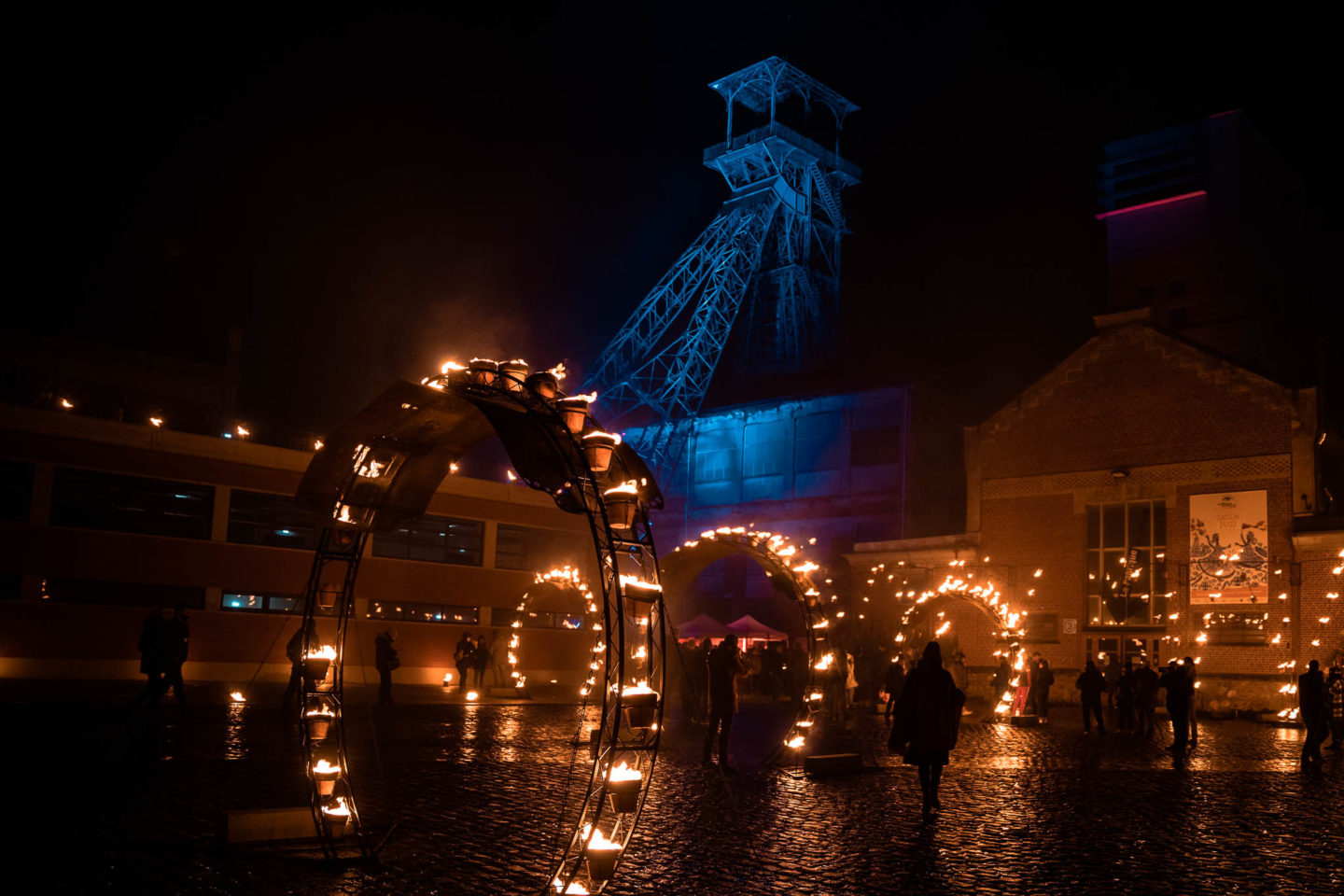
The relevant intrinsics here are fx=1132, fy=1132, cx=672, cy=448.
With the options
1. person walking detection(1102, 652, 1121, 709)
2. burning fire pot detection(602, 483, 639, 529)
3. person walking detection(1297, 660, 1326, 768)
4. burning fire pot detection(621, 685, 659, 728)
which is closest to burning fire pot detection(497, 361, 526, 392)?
burning fire pot detection(602, 483, 639, 529)

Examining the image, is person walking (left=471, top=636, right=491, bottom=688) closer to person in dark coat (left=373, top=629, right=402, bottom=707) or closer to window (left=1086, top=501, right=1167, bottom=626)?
person in dark coat (left=373, top=629, right=402, bottom=707)

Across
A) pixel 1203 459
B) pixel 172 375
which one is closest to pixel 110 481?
pixel 172 375

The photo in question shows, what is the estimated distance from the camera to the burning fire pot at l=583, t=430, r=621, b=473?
8.59 m

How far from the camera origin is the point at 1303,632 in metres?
27.7

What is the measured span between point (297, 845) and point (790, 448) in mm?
36508

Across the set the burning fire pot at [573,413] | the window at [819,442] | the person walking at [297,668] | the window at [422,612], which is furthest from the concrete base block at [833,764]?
the window at [819,442]

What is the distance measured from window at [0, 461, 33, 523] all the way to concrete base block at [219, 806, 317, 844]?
2140cm

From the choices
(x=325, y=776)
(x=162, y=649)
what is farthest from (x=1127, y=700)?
(x=325, y=776)

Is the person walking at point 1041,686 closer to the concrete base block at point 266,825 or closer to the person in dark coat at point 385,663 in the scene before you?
the person in dark coat at point 385,663

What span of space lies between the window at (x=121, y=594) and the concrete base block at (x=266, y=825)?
1939 cm

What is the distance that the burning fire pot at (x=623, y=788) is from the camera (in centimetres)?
765

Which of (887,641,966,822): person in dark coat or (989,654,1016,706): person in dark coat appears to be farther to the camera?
(989,654,1016,706): person in dark coat

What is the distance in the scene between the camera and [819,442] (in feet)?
142

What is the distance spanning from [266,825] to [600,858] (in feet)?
9.74
